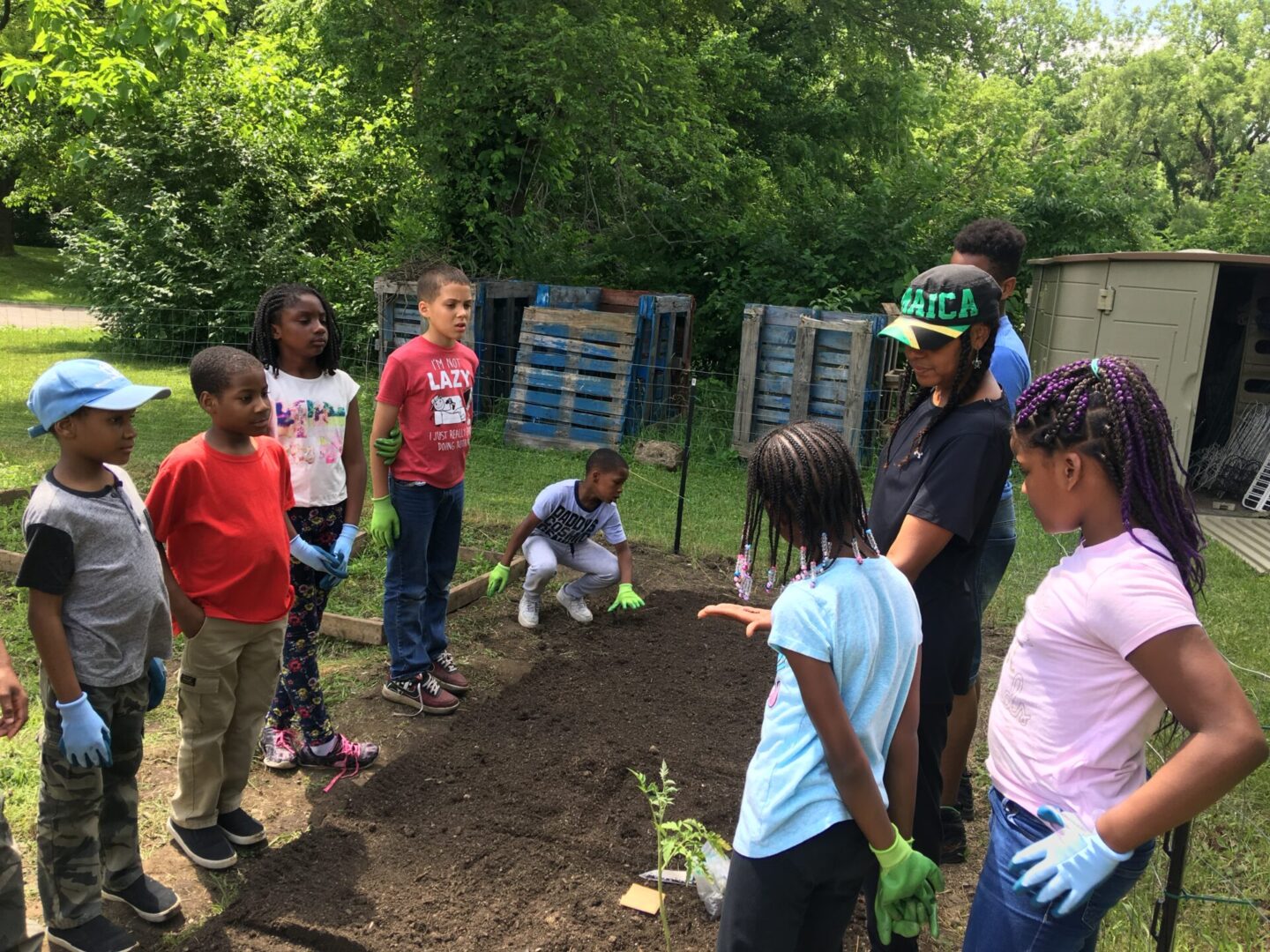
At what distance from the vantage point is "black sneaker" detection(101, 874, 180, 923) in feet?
9.50

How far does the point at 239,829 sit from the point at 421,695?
1.15 meters

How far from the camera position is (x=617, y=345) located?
33.2 ft

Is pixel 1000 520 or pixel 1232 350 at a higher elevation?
pixel 1232 350

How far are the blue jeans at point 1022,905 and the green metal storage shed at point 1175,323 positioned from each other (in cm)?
838

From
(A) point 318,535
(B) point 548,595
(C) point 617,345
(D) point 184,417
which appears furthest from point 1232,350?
(D) point 184,417

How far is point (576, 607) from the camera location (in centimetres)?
568

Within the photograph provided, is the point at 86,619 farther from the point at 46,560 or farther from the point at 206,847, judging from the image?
the point at 206,847

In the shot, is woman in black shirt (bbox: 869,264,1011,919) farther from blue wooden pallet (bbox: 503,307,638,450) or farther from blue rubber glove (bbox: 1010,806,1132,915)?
blue wooden pallet (bbox: 503,307,638,450)

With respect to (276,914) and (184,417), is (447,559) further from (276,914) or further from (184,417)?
(184,417)

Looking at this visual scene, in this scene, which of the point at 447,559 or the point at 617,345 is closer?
the point at 447,559

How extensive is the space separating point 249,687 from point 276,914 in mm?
723

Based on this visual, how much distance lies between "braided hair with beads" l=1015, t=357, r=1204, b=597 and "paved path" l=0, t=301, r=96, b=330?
1923 centimetres

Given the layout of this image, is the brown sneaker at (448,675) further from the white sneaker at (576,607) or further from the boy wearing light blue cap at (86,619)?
the boy wearing light blue cap at (86,619)

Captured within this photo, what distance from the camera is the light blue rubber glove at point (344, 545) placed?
3656mm
